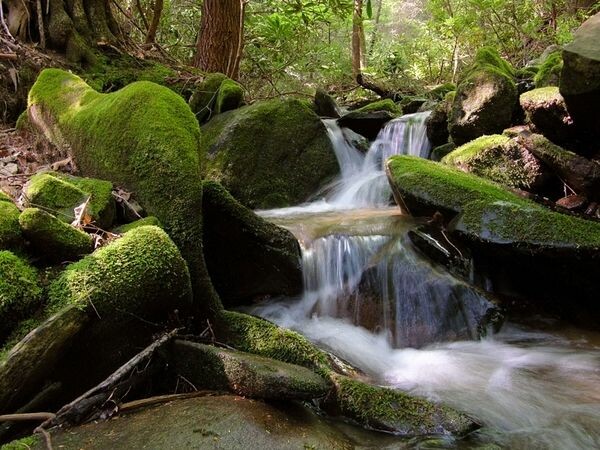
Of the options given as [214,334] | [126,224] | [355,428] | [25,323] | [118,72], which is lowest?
[355,428]

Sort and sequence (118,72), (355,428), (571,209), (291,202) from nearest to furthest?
(355,428)
(571,209)
(291,202)
(118,72)

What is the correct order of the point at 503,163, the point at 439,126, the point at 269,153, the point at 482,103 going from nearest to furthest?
1. the point at 503,163
2. the point at 482,103
3. the point at 269,153
4. the point at 439,126

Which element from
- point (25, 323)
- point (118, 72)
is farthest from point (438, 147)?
point (25, 323)

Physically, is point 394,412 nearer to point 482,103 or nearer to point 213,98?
point 482,103

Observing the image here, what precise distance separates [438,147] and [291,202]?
272cm

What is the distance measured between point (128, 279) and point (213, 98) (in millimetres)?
5801

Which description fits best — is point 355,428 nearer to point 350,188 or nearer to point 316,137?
point 350,188

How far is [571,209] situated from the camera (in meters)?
5.48

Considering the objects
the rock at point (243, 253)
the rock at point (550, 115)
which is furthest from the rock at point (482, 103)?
the rock at point (243, 253)

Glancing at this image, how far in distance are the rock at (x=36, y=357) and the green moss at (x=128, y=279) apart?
91 millimetres

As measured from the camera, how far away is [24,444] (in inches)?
89.7

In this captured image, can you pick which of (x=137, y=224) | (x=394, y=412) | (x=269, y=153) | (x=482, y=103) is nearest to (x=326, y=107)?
(x=269, y=153)

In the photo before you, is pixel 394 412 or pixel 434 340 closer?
pixel 394 412

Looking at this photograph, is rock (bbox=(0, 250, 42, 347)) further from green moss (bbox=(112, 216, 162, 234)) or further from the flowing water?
the flowing water
